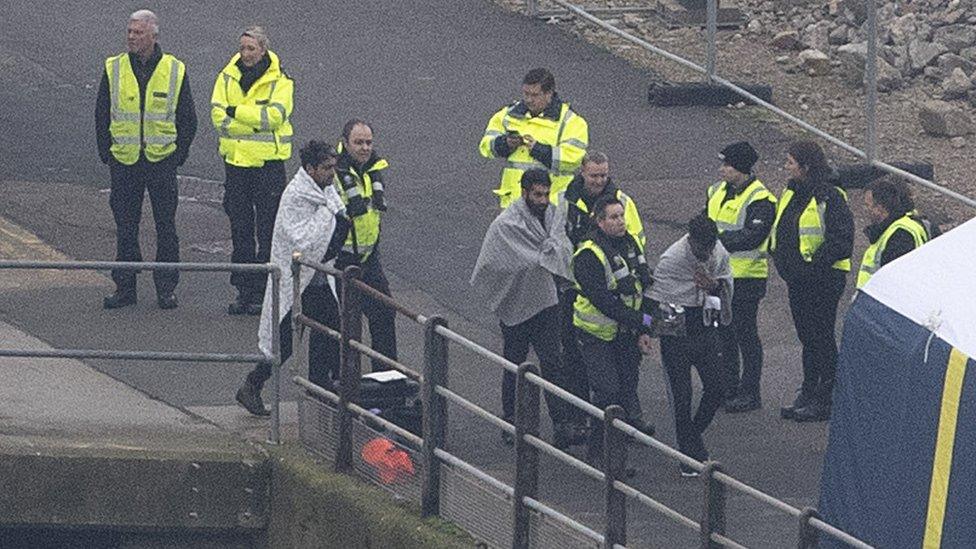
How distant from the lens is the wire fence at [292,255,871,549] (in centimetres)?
1071

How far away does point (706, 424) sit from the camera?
13.5 meters

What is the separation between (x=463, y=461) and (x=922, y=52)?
28.6 ft

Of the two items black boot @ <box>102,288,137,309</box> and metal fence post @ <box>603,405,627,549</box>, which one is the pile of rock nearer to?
black boot @ <box>102,288,137,309</box>

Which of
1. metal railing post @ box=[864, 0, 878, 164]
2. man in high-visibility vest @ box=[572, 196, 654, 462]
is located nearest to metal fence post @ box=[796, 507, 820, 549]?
man in high-visibility vest @ box=[572, 196, 654, 462]

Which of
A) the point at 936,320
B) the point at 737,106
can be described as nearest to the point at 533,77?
the point at 936,320

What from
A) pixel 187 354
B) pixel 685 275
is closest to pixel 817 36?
pixel 685 275

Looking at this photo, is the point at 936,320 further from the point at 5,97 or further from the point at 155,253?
the point at 5,97

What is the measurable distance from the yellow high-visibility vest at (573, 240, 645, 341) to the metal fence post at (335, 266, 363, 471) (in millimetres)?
1362

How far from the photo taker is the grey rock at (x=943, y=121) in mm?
19562

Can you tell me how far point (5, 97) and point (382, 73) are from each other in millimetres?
3235

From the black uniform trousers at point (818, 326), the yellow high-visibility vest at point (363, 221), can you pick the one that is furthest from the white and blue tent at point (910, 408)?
the yellow high-visibility vest at point (363, 221)

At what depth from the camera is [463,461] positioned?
1230cm

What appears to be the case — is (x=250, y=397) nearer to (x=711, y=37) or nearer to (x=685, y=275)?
(x=685, y=275)

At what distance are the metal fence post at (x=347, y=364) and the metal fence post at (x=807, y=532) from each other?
3887mm
